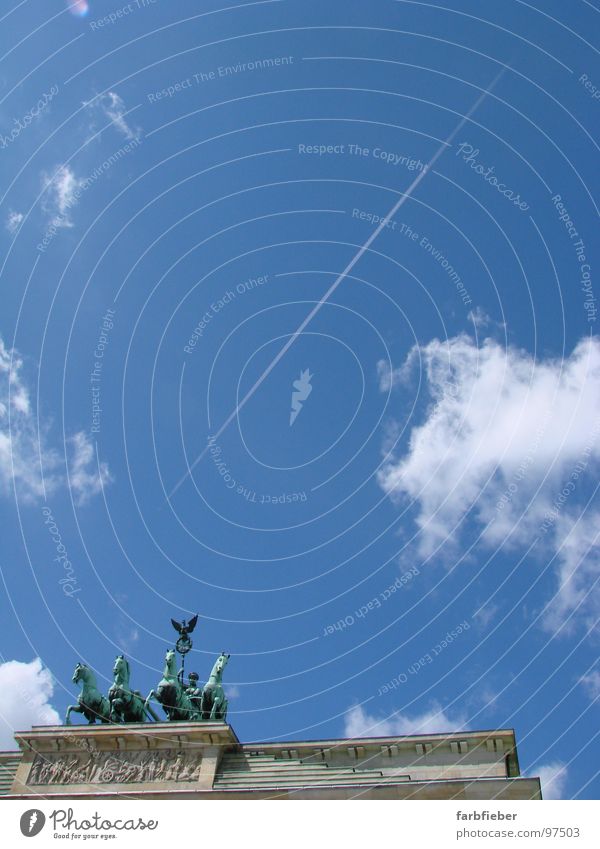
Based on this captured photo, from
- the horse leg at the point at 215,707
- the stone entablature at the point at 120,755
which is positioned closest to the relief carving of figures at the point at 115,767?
the stone entablature at the point at 120,755

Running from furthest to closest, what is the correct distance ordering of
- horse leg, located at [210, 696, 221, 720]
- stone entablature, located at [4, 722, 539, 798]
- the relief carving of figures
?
horse leg, located at [210, 696, 221, 720] → the relief carving of figures → stone entablature, located at [4, 722, 539, 798]

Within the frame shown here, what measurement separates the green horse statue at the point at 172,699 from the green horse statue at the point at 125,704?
0.38 meters

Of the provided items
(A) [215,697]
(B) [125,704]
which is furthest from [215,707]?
(B) [125,704]

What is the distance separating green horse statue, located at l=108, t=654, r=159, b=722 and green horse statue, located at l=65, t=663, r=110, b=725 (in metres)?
0.59

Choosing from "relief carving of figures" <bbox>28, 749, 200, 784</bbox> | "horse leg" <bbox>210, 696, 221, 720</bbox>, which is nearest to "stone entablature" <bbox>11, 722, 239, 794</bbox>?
"relief carving of figures" <bbox>28, 749, 200, 784</bbox>

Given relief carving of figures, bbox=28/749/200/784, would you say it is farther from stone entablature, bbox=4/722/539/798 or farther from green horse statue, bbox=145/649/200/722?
green horse statue, bbox=145/649/200/722

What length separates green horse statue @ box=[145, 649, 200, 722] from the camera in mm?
36656

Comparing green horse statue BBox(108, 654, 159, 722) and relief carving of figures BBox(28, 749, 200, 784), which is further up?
green horse statue BBox(108, 654, 159, 722)

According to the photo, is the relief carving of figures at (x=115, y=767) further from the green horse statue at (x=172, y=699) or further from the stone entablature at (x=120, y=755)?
the green horse statue at (x=172, y=699)

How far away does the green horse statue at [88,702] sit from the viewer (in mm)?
37031

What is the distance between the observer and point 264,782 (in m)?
31.5
